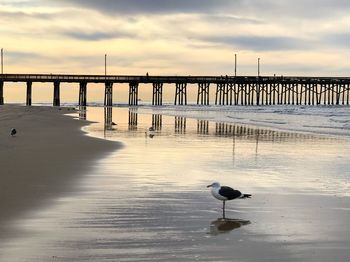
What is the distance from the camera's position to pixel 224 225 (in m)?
6.60

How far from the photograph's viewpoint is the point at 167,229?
249 inches

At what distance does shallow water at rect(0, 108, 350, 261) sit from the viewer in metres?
5.43

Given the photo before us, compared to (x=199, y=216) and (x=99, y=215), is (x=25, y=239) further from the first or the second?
(x=199, y=216)

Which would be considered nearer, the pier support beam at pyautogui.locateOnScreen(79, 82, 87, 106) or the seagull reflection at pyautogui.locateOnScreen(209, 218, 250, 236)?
the seagull reflection at pyautogui.locateOnScreen(209, 218, 250, 236)

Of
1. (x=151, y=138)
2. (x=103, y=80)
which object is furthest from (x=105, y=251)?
(x=103, y=80)

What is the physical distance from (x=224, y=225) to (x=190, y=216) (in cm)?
63

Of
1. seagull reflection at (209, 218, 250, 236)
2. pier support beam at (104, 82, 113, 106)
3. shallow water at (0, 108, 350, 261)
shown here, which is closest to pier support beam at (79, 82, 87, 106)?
pier support beam at (104, 82, 113, 106)

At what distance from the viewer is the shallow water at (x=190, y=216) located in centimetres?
543

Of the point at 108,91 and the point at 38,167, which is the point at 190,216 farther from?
the point at 108,91

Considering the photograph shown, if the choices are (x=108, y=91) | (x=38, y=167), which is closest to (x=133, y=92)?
(x=108, y=91)

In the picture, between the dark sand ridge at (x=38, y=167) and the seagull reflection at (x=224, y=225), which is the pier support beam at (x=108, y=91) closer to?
the dark sand ridge at (x=38, y=167)

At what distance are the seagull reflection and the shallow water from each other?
0.04 ft

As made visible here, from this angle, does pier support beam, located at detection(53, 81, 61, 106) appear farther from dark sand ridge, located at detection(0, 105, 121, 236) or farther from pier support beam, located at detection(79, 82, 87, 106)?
dark sand ridge, located at detection(0, 105, 121, 236)

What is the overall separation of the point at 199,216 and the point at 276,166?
5.54 meters
